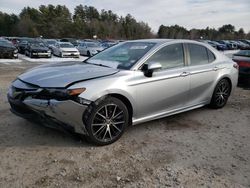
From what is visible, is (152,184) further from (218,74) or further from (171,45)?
(218,74)

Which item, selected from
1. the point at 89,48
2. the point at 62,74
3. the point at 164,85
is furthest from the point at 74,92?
the point at 89,48

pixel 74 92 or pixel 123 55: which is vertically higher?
pixel 123 55

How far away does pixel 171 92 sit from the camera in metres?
4.61

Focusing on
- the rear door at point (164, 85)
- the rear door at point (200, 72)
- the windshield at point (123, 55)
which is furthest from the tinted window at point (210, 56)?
the windshield at point (123, 55)

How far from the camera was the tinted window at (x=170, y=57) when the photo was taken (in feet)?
14.8

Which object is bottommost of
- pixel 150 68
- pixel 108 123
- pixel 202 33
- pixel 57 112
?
pixel 108 123

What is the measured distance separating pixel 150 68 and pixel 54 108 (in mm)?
1570

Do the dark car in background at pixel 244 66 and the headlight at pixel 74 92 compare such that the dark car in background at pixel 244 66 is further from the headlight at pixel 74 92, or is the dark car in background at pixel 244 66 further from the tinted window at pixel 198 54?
the headlight at pixel 74 92

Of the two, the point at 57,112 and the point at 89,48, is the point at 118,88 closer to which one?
the point at 57,112

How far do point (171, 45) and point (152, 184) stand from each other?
8.73 ft

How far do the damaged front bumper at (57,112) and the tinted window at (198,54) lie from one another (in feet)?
8.24

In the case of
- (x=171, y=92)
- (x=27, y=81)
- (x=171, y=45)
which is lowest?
(x=171, y=92)

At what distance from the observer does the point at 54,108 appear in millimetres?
3531

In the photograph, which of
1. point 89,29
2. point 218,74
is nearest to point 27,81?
point 218,74
